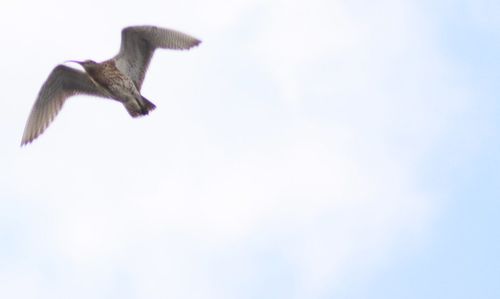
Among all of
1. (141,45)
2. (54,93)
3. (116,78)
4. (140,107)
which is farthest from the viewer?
(54,93)

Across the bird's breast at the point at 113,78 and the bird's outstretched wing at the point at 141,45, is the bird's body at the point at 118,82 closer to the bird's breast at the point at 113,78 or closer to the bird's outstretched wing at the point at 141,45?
the bird's breast at the point at 113,78

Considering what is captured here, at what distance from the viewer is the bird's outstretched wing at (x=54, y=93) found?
21.8m

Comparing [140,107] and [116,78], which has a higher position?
[116,78]

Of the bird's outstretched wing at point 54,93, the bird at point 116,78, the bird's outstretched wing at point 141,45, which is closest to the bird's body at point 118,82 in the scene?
the bird at point 116,78

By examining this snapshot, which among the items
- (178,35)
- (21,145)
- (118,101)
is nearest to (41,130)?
(21,145)

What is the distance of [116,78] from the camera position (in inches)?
829

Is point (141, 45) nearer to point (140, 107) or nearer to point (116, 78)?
point (116, 78)

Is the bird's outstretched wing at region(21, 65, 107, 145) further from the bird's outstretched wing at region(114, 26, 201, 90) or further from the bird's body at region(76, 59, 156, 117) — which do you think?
the bird's outstretched wing at region(114, 26, 201, 90)

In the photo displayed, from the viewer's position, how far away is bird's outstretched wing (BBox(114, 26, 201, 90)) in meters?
21.0

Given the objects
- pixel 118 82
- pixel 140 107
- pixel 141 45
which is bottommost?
pixel 140 107

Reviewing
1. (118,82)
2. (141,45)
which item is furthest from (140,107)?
(141,45)

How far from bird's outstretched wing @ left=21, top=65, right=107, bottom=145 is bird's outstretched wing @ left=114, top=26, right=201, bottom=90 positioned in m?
1.02

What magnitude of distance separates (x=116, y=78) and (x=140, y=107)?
2.94 feet

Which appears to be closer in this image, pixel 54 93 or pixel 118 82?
pixel 118 82
